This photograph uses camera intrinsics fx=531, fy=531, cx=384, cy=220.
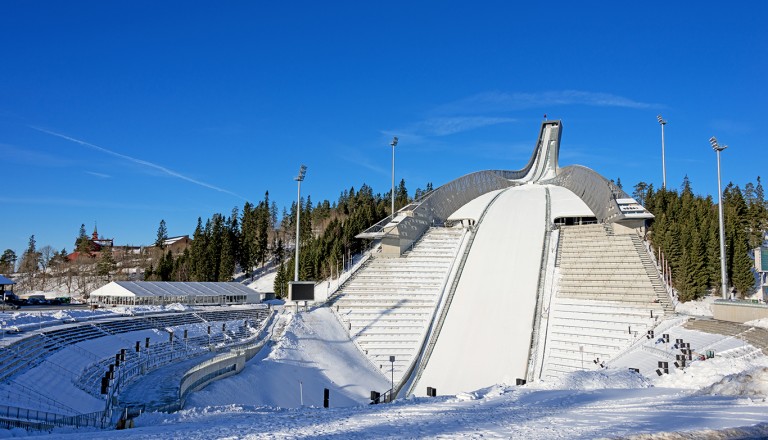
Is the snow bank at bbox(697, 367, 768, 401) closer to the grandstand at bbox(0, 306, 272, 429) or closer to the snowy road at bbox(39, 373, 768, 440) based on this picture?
the snowy road at bbox(39, 373, 768, 440)

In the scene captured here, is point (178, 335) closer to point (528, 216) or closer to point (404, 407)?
point (404, 407)

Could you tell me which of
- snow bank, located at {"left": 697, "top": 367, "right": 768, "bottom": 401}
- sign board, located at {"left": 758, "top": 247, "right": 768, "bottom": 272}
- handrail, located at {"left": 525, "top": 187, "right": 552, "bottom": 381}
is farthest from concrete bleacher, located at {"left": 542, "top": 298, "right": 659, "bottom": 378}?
snow bank, located at {"left": 697, "top": 367, "right": 768, "bottom": 401}

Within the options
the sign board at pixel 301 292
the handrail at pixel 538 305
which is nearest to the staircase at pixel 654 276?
the handrail at pixel 538 305

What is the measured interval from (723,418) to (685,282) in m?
30.2

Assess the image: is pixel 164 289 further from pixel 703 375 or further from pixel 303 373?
pixel 703 375

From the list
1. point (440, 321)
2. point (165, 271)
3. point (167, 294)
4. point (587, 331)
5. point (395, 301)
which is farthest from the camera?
point (165, 271)

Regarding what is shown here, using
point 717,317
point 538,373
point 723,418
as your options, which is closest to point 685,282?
point 717,317

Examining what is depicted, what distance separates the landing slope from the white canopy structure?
1741 cm

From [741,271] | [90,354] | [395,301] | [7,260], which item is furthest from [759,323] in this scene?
[7,260]

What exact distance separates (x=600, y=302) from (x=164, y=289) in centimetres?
2798

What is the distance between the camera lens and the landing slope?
24562mm

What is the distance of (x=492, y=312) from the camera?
30.6 m

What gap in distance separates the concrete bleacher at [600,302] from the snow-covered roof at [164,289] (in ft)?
77.6

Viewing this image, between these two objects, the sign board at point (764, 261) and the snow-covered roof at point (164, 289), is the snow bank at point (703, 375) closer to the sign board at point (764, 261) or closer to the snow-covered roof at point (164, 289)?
the sign board at point (764, 261)
